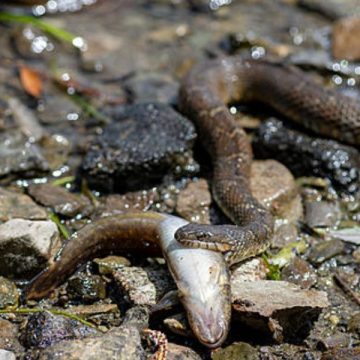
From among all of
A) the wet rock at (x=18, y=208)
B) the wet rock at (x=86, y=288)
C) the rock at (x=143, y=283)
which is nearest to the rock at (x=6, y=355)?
the wet rock at (x=86, y=288)

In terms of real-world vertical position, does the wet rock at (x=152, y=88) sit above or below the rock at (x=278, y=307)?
below

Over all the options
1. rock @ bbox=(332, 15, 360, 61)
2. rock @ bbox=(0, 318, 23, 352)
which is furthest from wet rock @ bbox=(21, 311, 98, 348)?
rock @ bbox=(332, 15, 360, 61)

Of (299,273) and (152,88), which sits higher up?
(299,273)

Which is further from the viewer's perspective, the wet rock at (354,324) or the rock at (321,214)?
the rock at (321,214)

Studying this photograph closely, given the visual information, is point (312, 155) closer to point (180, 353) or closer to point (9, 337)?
point (180, 353)

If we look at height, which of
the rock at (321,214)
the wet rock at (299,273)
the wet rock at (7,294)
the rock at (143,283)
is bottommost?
the rock at (321,214)

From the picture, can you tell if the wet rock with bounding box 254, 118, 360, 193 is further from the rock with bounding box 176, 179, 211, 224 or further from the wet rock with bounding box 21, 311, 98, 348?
the wet rock with bounding box 21, 311, 98, 348

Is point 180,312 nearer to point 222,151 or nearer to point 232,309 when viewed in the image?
point 232,309


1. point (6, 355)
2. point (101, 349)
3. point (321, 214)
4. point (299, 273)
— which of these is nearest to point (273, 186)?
point (321, 214)

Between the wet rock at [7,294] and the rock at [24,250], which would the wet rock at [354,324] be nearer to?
the rock at [24,250]
